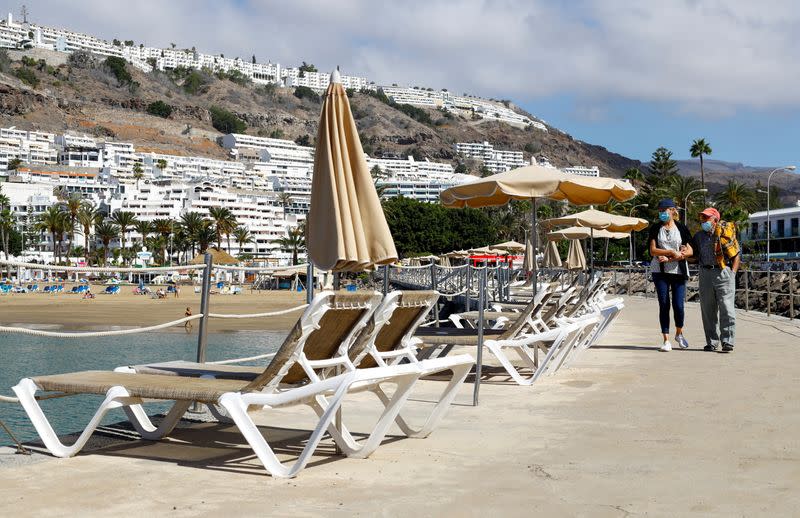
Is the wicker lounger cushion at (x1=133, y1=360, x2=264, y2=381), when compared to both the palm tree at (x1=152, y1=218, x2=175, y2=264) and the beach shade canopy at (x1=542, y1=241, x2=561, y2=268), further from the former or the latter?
the palm tree at (x1=152, y1=218, x2=175, y2=264)

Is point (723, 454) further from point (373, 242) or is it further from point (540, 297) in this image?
point (540, 297)

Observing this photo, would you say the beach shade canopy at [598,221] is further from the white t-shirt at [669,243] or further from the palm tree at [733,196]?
the palm tree at [733,196]

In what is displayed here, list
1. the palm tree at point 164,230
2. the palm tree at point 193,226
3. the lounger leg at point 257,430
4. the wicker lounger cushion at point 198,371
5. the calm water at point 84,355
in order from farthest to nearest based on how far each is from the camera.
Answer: the palm tree at point 164,230 < the palm tree at point 193,226 < the calm water at point 84,355 < the wicker lounger cushion at point 198,371 < the lounger leg at point 257,430

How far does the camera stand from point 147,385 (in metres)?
4.36

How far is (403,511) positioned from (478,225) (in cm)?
9341

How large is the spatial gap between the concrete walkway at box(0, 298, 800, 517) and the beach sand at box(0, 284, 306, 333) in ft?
87.8

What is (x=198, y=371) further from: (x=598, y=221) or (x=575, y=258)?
(x=575, y=258)

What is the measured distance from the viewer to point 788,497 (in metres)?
3.82

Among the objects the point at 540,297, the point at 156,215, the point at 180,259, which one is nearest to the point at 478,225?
the point at 180,259

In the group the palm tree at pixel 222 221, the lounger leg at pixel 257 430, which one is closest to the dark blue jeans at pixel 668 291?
the lounger leg at pixel 257 430

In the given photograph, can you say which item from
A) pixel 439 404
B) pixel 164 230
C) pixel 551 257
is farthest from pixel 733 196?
pixel 439 404

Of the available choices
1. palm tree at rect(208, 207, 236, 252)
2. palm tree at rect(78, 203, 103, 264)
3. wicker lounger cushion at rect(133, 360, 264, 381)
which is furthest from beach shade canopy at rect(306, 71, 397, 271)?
palm tree at rect(78, 203, 103, 264)

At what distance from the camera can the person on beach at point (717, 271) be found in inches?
403

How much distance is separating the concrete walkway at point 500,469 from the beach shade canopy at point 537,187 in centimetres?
404
